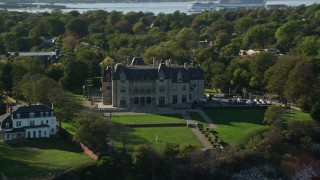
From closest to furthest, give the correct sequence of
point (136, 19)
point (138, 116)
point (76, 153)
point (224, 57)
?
point (76, 153), point (138, 116), point (224, 57), point (136, 19)

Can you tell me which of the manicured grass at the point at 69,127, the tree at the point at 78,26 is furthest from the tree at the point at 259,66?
the tree at the point at 78,26

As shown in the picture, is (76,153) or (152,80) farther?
(152,80)

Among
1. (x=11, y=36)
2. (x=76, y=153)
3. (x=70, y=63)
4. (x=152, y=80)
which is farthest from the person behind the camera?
(x=11, y=36)

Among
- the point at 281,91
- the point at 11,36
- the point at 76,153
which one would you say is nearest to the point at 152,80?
the point at 281,91

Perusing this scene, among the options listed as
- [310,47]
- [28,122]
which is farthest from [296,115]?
[310,47]

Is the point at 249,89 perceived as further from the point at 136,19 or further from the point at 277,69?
the point at 136,19

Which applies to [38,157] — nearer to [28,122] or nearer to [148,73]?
[28,122]

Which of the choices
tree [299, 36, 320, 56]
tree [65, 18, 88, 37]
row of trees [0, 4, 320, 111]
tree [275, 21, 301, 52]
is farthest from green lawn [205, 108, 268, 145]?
tree [65, 18, 88, 37]

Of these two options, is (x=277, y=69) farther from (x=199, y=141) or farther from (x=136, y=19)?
(x=136, y=19)
